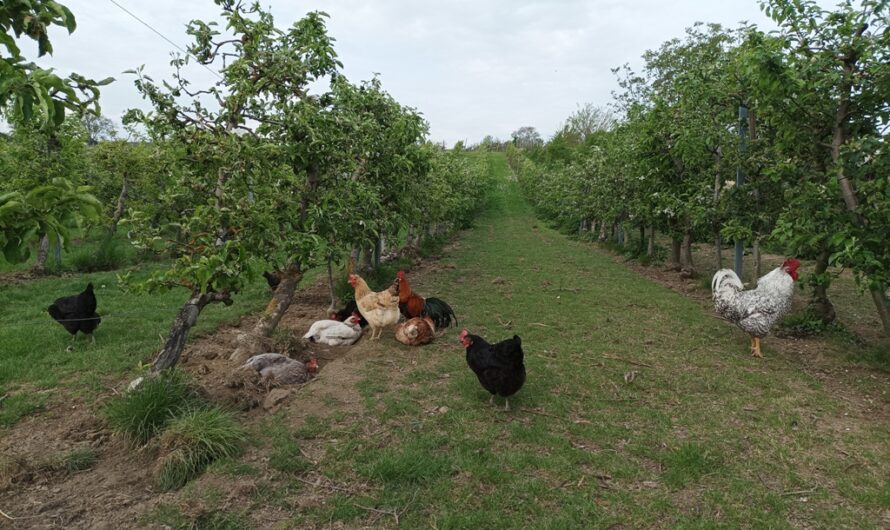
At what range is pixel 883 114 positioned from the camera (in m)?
6.03

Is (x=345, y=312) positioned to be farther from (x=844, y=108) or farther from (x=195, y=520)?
(x=844, y=108)

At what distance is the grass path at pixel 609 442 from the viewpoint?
11.2 feet

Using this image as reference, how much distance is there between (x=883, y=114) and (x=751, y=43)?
1.77 m

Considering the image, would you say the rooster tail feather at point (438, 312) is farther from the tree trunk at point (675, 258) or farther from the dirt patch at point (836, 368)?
the tree trunk at point (675, 258)

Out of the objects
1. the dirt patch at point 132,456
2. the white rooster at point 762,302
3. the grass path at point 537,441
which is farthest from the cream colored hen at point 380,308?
the white rooster at point 762,302

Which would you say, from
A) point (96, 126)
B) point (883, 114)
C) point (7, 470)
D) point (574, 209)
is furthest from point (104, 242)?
point (96, 126)

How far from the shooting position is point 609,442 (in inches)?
172

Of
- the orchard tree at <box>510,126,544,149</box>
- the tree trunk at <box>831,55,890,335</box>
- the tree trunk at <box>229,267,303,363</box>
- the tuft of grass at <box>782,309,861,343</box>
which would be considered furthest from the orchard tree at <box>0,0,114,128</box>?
the orchard tree at <box>510,126,544,149</box>

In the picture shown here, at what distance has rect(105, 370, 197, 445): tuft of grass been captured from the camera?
4.03 m

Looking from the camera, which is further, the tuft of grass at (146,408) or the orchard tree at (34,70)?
the tuft of grass at (146,408)

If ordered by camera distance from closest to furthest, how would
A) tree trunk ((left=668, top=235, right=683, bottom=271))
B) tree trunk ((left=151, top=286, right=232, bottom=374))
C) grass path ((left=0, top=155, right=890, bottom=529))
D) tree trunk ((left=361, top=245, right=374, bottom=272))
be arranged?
grass path ((left=0, top=155, right=890, bottom=529)), tree trunk ((left=151, top=286, right=232, bottom=374)), tree trunk ((left=361, top=245, right=374, bottom=272)), tree trunk ((left=668, top=235, right=683, bottom=271))

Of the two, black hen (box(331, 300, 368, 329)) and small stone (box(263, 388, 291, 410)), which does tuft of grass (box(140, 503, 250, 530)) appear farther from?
black hen (box(331, 300, 368, 329))

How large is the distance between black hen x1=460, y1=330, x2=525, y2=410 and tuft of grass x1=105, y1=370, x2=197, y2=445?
2.64 meters

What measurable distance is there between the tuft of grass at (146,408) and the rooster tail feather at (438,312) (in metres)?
3.87
